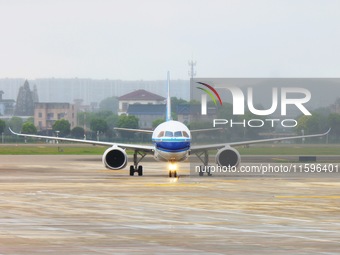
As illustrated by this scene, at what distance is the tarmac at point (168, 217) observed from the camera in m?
18.9

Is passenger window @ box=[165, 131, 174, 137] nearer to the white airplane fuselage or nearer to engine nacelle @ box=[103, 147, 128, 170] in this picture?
the white airplane fuselage

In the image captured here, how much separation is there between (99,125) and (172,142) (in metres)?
126

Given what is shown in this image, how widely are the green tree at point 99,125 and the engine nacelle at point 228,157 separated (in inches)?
4719

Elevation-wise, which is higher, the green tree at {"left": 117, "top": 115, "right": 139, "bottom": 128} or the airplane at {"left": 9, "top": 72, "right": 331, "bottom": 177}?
the green tree at {"left": 117, "top": 115, "right": 139, "bottom": 128}

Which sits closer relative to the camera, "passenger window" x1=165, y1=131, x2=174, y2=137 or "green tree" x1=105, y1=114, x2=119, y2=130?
"passenger window" x1=165, y1=131, x2=174, y2=137

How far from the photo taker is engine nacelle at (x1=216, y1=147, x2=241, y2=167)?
171 feet

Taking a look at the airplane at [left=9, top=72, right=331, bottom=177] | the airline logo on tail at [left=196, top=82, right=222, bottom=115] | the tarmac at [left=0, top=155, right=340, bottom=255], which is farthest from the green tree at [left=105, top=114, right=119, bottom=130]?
the tarmac at [left=0, top=155, right=340, bottom=255]

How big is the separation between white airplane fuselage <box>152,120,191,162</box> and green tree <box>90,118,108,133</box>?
124 meters

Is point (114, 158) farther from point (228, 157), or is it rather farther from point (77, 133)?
point (77, 133)

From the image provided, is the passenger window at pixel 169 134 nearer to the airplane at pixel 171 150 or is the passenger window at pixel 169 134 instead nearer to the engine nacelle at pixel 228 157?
the airplane at pixel 171 150

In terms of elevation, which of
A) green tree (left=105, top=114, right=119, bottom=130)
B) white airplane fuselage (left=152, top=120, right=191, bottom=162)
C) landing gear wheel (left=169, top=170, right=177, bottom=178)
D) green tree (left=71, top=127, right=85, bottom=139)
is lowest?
landing gear wheel (left=169, top=170, right=177, bottom=178)

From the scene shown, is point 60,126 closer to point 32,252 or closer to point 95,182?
point 95,182

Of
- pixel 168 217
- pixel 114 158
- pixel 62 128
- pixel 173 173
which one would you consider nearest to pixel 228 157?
pixel 173 173

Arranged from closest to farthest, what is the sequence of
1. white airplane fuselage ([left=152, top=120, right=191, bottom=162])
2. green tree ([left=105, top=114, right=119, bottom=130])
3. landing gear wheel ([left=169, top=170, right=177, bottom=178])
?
1. white airplane fuselage ([left=152, top=120, right=191, bottom=162])
2. landing gear wheel ([left=169, top=170, right=177, bottom=178])
3. green tree ([left=105, top=114, right=119, bottom=130])
